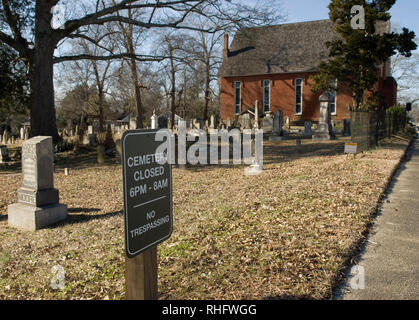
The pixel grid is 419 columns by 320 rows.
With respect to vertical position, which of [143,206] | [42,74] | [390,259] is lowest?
[390,259]

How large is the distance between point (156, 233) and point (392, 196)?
6306mm

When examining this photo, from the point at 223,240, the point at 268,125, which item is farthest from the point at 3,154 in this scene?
the point at 268,125

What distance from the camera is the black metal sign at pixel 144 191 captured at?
2617 mm

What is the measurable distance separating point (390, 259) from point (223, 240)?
2.16 meters

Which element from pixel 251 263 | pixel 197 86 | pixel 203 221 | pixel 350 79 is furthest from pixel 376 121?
pixel 197 86

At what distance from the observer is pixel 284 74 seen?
3847cm

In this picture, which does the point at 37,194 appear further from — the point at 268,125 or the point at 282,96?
the point at 282,96

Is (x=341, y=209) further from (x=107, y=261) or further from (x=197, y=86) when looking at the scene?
(x=197, y=86)

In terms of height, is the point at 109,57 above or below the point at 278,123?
above

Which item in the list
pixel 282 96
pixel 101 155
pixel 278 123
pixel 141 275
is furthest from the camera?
pixel 282 96

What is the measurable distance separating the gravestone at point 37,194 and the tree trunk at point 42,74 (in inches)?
400

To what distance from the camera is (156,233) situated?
2.94m

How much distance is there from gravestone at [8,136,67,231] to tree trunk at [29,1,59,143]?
10.2 m

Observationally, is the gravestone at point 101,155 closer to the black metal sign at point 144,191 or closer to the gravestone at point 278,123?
the gravestone at point 278,123
